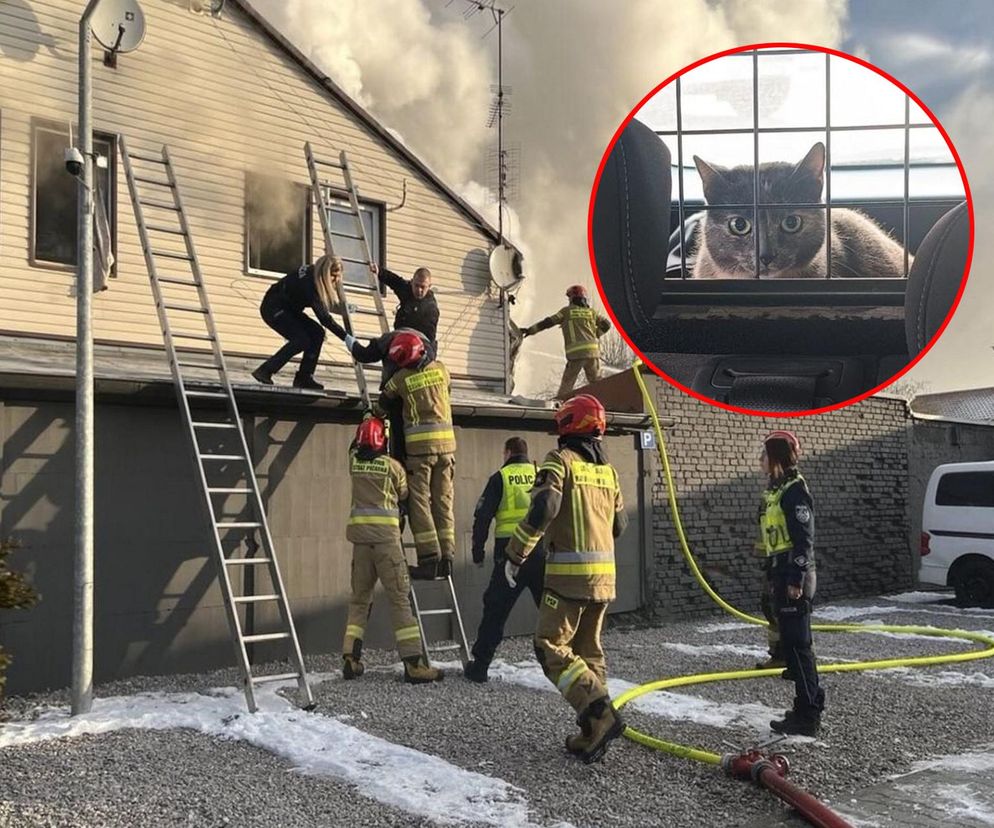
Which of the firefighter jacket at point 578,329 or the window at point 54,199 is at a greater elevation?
the window at point 54,199

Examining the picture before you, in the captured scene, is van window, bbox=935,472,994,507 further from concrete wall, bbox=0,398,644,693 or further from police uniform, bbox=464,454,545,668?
police uniform, bbox=464,454,545,668

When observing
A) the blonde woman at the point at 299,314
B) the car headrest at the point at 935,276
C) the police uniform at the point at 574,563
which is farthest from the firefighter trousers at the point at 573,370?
the car headrest at the point at 935,276

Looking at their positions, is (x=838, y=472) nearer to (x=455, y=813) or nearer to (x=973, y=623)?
(x=973, y=623)

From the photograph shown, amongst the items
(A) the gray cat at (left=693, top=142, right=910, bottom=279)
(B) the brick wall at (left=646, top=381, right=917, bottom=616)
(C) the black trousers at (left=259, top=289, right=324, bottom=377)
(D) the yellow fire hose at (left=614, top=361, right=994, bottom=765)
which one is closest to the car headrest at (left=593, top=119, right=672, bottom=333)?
(A) the gray cat at (left=693, top=142, right=910, bottom=279)

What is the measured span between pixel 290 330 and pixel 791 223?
6.19m

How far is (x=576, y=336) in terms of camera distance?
1225 cm

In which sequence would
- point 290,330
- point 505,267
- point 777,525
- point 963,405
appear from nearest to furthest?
point 777,525 < point 290,330 < point 505,267 < point 963,405

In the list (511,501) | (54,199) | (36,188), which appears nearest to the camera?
(511,501)

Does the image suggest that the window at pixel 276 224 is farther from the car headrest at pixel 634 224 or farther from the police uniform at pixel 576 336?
the car headrest at pixel 634 224

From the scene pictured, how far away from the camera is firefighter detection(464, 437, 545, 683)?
24.8ft

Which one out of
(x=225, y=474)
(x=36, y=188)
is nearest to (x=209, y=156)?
(x=36, y=188)

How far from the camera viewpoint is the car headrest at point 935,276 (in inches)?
148

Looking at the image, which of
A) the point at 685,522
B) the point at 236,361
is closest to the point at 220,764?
the point at 236,361

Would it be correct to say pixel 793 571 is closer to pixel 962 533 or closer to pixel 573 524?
pixel 573 524
